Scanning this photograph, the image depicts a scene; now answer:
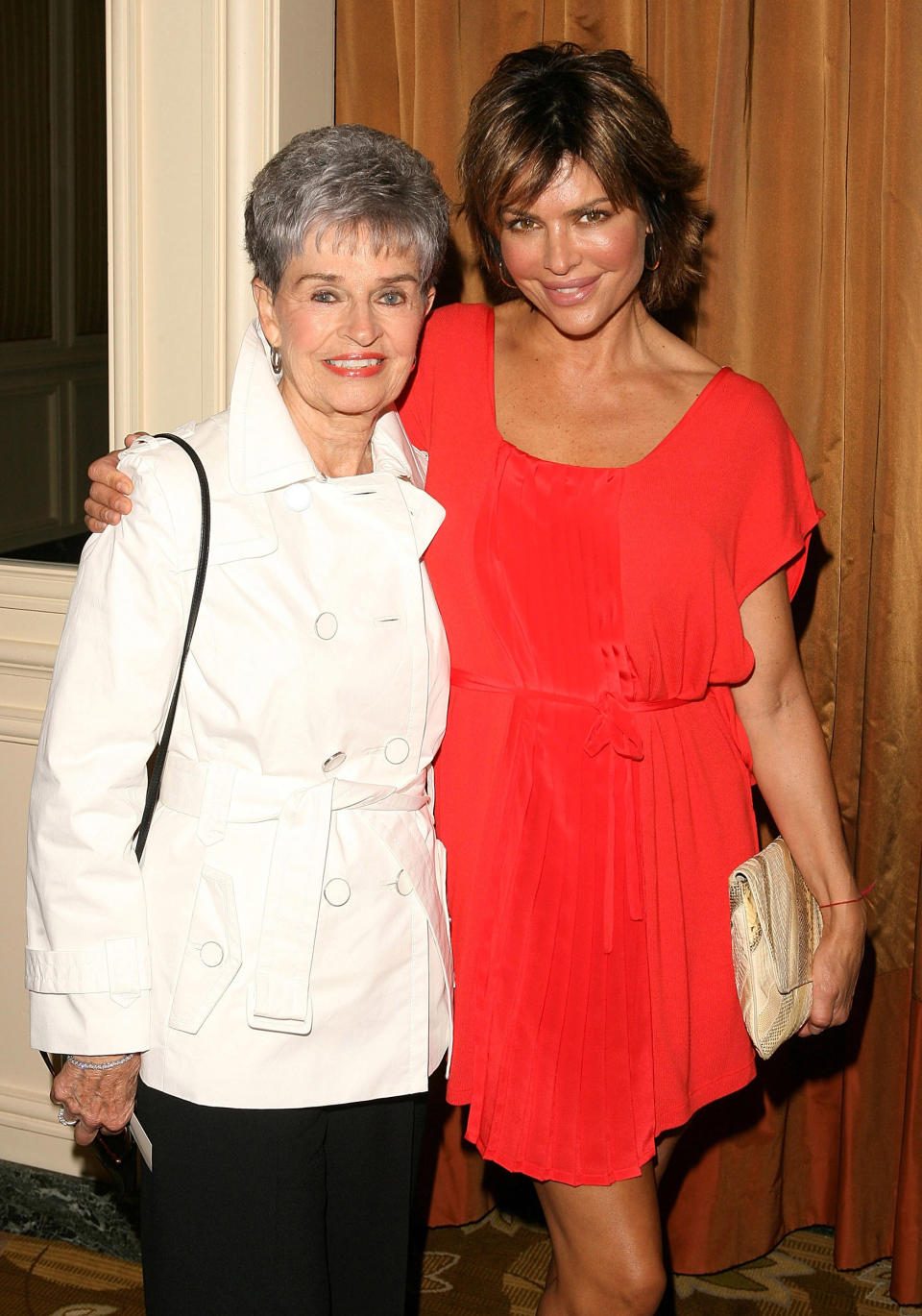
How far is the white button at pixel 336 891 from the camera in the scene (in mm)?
1597

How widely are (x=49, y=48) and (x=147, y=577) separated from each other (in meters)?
4.68

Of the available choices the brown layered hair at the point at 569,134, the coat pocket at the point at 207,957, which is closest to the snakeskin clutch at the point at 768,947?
the coat pocket at the point at 207,957

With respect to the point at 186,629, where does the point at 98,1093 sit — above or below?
below

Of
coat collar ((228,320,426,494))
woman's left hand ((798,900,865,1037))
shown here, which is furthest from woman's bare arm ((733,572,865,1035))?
coat collar ((228,320,426,494))

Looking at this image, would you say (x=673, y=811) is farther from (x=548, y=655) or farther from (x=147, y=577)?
(x=147, y=577)

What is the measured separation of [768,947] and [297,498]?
2.89 ft

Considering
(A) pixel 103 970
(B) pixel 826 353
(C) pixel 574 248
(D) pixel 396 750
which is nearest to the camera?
(A) pixel 103 970

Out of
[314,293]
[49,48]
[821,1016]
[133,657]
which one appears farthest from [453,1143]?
[49,48]

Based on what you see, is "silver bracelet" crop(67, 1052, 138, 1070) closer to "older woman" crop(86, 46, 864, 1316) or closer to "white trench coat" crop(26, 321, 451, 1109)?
"white trench coat" crop(26, 321, 451, 1109)

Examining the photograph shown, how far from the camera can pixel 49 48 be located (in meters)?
5.32

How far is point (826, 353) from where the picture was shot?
7.97ft

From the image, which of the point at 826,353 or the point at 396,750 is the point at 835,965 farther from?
the point at 826,353

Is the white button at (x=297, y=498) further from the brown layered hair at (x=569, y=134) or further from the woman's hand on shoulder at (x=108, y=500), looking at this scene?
the brown layered hair at (x=569, y=134)

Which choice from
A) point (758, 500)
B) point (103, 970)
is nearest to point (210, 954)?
point (103, 970)
